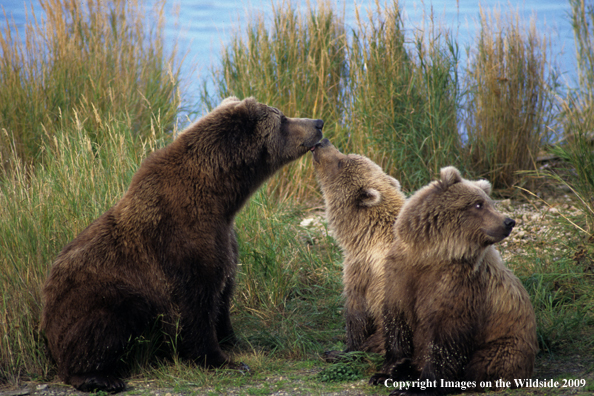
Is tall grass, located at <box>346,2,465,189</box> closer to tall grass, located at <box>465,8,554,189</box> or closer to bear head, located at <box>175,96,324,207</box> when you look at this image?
tall grass, located at <box>465,8,554,189</box>

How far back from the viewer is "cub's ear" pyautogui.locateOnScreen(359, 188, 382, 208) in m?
4.36

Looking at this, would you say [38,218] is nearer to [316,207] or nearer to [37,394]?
[37,394]

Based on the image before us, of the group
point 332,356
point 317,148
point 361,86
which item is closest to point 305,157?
point 361,86

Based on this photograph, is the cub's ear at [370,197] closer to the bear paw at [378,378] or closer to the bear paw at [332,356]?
the bear paw at [332,356]

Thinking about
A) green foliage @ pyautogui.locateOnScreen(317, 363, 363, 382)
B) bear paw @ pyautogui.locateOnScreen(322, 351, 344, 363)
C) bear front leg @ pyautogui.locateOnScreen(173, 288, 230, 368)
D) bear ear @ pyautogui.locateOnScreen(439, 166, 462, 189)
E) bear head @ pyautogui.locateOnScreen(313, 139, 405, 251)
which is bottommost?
bear paw @ pyautogui.locateOnScreen(322, 351, 344, 363)

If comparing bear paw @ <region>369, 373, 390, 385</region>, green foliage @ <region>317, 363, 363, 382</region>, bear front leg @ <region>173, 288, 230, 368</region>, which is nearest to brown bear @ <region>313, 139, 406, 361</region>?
green foliage @ <region>317, 363, 363, 382</region>

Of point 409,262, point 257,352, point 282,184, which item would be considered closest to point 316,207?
point 282,184

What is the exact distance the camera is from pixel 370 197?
4.41 meters

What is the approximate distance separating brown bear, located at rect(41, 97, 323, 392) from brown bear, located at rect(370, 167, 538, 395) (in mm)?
1207

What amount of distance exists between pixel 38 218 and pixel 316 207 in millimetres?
3561

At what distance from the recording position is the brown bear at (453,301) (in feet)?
11.4

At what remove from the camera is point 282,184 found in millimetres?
7836

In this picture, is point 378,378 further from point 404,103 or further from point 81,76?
point 81,76

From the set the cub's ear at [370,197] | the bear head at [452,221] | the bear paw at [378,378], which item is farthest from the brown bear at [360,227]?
the bear head at [452,221]
